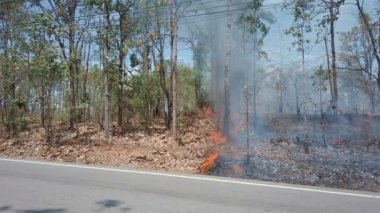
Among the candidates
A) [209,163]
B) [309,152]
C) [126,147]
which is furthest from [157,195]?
[126,147]

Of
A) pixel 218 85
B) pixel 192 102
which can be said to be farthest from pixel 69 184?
pixel 192 102

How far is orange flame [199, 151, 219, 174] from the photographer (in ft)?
40.2

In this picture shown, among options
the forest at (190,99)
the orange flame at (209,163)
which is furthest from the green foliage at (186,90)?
the orange flame at (209,163)

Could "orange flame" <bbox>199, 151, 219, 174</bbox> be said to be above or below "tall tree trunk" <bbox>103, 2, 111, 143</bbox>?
below

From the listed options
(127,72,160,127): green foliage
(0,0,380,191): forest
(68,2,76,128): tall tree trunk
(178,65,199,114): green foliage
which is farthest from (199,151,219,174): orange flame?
(68,2,76,128): tall tree trunk

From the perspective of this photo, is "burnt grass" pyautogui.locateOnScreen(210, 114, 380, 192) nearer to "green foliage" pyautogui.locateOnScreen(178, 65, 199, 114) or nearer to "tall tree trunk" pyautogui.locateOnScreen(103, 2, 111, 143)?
"green foliage" pyautogui.locateOnScreen(178, 65, 199, 114)

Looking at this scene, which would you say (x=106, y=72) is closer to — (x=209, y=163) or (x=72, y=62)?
(x=72, y=62)

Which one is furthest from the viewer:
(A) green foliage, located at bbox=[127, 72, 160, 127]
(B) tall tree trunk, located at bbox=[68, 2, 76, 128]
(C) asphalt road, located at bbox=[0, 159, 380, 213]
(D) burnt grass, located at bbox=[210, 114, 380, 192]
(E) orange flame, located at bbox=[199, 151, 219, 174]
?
(A) green foliage, located at bbox=[127, 72, 160, 127]

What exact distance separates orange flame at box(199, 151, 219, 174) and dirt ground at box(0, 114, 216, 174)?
0.62ft

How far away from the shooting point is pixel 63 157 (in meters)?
15.0

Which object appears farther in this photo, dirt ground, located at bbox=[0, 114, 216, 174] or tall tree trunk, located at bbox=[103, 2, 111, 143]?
tall tree trunk, located at bbox=[103, 2, 111, 143]

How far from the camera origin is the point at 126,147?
619 inches

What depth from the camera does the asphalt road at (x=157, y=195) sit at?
6.55 meters

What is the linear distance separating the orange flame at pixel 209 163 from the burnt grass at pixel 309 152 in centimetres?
17
